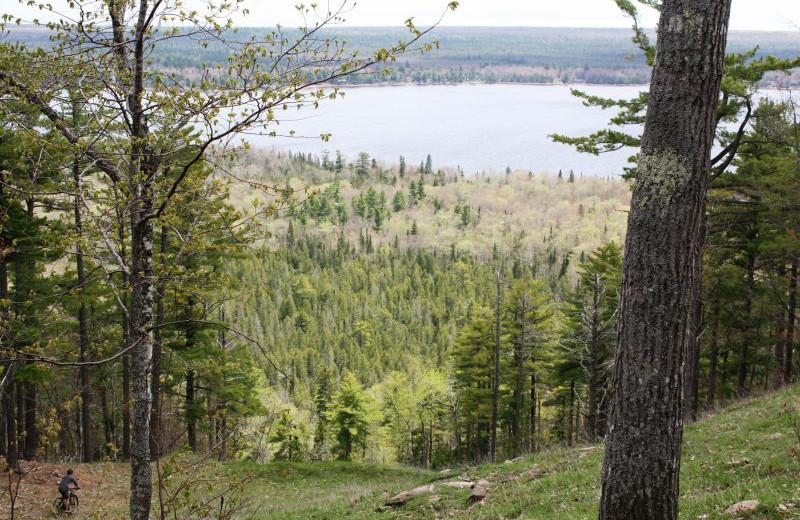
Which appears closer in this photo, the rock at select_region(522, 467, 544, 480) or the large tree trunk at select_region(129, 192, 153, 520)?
the large tree trunk at select_region(129, 192, 153, 520)

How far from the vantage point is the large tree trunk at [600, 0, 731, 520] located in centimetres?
347

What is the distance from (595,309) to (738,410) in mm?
8875

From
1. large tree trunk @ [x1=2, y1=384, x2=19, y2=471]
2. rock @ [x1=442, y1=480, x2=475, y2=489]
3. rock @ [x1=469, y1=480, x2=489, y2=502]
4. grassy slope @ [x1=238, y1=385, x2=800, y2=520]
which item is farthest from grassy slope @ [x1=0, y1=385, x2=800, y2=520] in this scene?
large tree trunk @ [x1=2, y1=384, x2=19, y2=471]

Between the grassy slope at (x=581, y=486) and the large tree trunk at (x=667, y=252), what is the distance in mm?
3407

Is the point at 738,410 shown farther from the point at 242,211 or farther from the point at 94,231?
the point at 94,231

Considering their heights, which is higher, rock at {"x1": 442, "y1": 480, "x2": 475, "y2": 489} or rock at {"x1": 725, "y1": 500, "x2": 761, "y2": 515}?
rock at {"x1": 725, "y1": 500, "x2": 761, "y2": 515}

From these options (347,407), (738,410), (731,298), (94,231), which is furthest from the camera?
(347,407)

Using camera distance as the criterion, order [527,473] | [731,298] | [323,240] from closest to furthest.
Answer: [527,473] < [731,298] < [323,240]

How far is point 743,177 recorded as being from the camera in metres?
18.5

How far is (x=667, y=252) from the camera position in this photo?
11.5 feet

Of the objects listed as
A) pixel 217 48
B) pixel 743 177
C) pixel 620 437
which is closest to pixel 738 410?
pixel 743 177

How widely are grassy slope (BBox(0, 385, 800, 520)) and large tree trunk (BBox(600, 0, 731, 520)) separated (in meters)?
3.41

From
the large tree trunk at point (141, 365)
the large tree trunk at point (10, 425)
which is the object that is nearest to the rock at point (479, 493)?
the large tree trunk at point (141, 365)

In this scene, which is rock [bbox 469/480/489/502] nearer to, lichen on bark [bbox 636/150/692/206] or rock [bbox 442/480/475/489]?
rock [bbox 442/480/475/489]
